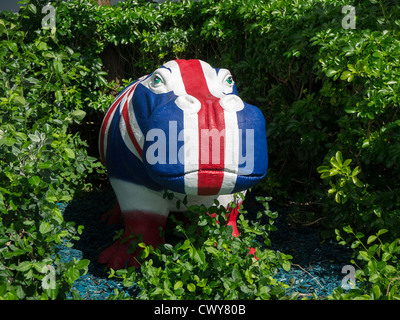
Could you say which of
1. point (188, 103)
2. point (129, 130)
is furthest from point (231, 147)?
point (129, 130)

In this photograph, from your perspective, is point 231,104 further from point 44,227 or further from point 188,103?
point 44,227

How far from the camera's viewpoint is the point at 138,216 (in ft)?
10.6

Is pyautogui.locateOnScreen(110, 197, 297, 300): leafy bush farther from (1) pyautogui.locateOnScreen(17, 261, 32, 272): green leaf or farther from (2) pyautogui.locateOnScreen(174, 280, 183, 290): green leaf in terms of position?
(1) pyautogui.locateOnScreen(17, 261, 32, 272): green leaf

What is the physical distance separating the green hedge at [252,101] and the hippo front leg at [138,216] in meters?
0.43

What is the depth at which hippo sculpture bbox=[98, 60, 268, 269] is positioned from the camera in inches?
101

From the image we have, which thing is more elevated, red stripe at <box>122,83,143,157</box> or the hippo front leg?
red stripe at <box>122,83,143,157</box>

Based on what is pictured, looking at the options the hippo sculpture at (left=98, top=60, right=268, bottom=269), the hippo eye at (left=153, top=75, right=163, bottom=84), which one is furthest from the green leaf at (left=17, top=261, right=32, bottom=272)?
the hippo eye at (left=153, top=75, right=163, bottom=84)

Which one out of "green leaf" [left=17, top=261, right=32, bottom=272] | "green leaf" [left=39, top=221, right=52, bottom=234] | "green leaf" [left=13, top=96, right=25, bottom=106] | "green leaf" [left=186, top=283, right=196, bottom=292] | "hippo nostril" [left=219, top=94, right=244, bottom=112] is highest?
"green leaf" [left=13, top=96, right=25, bottom=106]

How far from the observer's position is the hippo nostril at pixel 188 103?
262cm

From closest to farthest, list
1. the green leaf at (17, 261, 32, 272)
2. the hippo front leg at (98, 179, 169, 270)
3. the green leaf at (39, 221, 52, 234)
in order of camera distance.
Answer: the green leaf at (17, 261, 32, 272), the green leaf at (39, 221, 52, 234), the hippo front leg at (98, 179, 169, 270)

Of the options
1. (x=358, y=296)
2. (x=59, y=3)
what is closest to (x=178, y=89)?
(x=358, y=296)

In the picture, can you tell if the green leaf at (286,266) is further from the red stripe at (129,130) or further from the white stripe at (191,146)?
the red stripe at (129,130)
